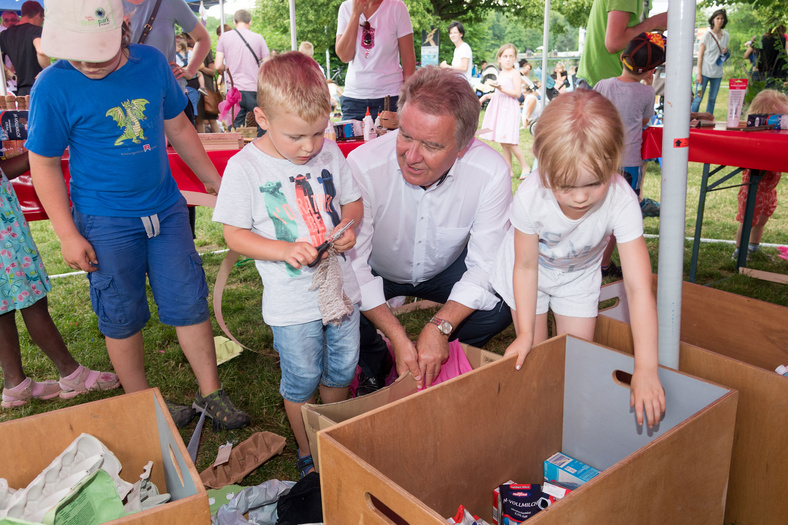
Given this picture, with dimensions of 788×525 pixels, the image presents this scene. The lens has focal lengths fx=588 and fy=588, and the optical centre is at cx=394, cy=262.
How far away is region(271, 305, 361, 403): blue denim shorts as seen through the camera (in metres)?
1.84

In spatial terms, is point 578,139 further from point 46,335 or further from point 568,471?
point 46,335

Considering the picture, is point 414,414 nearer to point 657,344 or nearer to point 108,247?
point 657,344

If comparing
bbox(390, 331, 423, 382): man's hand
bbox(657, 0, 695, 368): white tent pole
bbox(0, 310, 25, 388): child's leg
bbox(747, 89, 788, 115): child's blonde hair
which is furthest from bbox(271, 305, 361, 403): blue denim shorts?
bbox(747, 89, 788, 115): child's blonde hair

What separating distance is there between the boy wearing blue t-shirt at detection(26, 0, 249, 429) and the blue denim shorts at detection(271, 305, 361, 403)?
1.59 feet

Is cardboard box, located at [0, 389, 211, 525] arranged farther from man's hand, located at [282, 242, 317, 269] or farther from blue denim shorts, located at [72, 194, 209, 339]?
blue denim shorts, located at [72, 194, 209, 339]

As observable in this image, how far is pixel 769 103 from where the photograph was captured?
11.5 ft

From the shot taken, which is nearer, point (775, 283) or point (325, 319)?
point (325, 319)

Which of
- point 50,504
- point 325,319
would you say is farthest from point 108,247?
point 50,504

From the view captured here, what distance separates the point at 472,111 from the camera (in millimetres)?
1973

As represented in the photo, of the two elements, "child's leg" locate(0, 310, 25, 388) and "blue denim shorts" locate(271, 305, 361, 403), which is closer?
"blue denim shorts" locate(271, 305, 361, 403)

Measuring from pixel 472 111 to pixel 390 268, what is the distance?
0.75 meters

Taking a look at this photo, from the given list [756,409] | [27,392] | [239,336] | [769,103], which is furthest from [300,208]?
[769,103]

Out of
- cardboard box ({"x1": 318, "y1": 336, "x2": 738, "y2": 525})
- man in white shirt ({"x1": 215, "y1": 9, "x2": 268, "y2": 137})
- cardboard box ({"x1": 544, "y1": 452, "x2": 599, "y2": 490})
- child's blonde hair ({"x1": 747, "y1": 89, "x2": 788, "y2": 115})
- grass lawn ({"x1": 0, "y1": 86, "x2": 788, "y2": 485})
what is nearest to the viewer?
cardboard box ({"x1": 318, "y1": 336, "x2": 738, "y2": 525})

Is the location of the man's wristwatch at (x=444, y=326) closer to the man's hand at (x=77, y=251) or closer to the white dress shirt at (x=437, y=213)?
the white dress shirt at (x=437, y=213)
